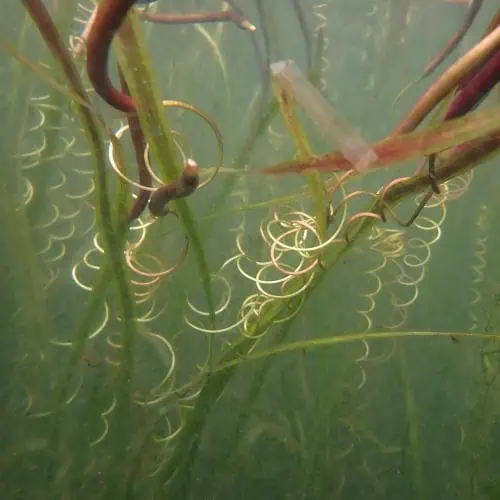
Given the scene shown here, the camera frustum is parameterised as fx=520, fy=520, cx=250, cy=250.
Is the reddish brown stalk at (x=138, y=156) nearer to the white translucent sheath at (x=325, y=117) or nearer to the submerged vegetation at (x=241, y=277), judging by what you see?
the submerged vegetation at (x=241, y=277)

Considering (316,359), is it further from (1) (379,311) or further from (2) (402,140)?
(2) (402,140)

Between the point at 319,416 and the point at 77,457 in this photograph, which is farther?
the point at 319,416

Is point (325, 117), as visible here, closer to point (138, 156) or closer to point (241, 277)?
point (138, 156)

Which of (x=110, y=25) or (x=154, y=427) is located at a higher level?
(x=110, y=25)

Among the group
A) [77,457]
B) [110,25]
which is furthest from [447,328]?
[110,25]

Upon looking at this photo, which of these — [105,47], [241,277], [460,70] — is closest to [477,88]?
[460,70]
